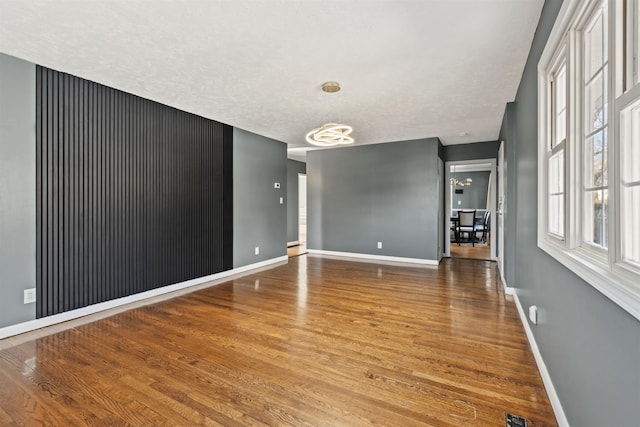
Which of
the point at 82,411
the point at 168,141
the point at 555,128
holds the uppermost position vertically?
the point at 168,141

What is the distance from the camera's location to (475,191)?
11961 mm

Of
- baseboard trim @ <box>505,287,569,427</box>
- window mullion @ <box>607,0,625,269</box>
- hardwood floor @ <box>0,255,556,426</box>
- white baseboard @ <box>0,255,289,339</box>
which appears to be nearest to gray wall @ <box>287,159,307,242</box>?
white baseboard @ <box>0,255,289,339</box>

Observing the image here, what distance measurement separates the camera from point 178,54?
Result: 278 centimetres

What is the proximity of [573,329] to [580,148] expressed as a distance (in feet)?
2.97

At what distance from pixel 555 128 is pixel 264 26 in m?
2.19

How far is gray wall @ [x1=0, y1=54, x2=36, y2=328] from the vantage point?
273 cm

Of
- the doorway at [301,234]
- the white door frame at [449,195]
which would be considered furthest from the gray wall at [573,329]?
the doorway at [301,234]

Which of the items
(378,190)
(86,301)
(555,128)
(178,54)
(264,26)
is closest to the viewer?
(555,128)

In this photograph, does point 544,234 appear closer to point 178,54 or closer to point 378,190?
point 178,54

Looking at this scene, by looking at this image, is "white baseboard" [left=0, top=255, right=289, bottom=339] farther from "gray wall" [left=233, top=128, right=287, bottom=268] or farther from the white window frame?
the white window frame

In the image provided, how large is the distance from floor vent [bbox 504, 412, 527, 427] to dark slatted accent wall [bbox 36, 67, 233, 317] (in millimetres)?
3851

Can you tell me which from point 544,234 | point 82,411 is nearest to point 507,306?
point 544,234

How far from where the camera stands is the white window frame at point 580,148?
1.01m

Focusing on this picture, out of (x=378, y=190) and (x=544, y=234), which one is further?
(x=378, y=190)
